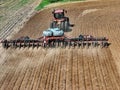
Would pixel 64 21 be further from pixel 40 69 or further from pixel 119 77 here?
pixel 119 77

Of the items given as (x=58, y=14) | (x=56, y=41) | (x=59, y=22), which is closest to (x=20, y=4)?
(x=58, y=14)

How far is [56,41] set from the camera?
71.0 feet

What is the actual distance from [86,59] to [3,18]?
1785 centimetres

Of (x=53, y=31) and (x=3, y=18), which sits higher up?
(x=53, y=31)

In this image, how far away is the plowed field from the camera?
15.3 metres

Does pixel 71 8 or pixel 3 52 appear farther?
pixel 71 8

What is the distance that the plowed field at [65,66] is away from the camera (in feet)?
50.2

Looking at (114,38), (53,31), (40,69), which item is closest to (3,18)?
(53,31)

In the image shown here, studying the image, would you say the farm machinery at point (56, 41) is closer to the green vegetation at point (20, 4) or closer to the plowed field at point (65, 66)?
the plowed field at point (65, 66)

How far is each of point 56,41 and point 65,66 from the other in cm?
426

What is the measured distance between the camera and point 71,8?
1416 inches

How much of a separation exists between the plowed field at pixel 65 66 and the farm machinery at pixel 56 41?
0.54 metres

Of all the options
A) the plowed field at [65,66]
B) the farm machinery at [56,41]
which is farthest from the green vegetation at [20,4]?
the farm machinery at [56,41]

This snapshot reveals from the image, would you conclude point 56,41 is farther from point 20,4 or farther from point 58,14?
point 20,4
